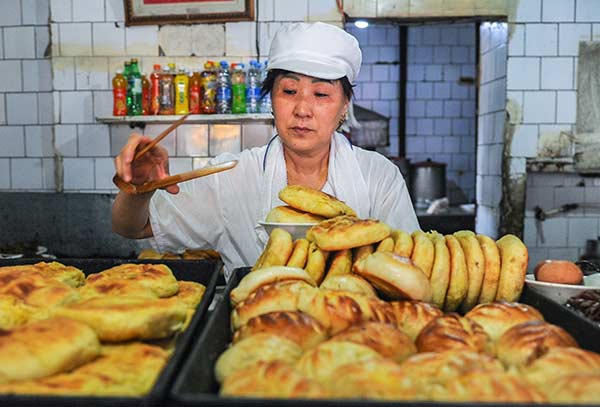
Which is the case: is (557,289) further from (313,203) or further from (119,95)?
Result: (119,95)

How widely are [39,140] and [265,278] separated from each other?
162 inches

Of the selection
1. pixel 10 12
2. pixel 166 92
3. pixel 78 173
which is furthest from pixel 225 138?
pixel 10 12

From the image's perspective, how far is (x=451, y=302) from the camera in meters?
1.43

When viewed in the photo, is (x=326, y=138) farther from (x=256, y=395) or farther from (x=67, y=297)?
(x=256, y=395)

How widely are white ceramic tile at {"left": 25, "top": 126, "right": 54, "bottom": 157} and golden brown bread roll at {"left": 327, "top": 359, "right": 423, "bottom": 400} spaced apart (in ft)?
14.8

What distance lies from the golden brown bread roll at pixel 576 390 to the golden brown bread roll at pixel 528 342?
0.49 ft

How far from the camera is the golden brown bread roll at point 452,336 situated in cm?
106

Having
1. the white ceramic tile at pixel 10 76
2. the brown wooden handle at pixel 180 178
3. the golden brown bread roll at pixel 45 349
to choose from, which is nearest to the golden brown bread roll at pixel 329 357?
the golden brown bread roll at pixel 45 349

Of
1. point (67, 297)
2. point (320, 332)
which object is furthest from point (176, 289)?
point (320, 332)

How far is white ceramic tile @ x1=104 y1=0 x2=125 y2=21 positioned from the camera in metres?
4.55

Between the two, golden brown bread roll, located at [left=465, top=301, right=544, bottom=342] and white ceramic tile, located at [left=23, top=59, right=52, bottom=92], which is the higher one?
white ceramic tile, located at [left=23, top=59, right=52, bottom=92]

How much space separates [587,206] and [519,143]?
786mm

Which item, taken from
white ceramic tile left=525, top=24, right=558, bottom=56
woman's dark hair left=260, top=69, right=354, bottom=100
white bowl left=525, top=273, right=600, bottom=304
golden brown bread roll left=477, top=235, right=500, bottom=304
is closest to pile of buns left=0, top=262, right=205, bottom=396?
golden brown bread roll left=477, top=235, right=500, bottom=304

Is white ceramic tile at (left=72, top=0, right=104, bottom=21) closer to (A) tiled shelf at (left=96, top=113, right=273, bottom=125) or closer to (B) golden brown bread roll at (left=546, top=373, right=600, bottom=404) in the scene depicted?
(A) tiled shelf at (left=96, top=113, right=273, bottom=125)
